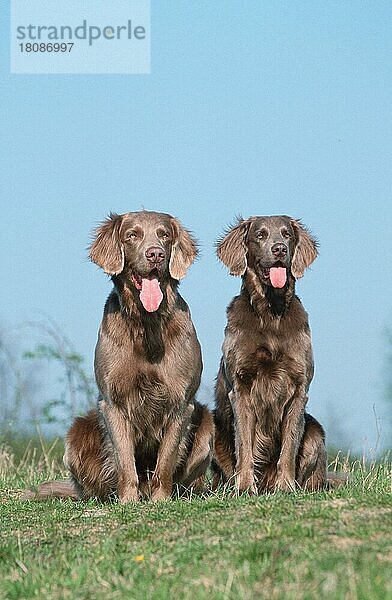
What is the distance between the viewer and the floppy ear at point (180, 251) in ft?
26.5

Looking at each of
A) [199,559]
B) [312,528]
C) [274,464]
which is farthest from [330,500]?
[274,464]

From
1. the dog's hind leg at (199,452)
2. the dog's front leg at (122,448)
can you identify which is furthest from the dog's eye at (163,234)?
the dog's hind leg at (199,452)

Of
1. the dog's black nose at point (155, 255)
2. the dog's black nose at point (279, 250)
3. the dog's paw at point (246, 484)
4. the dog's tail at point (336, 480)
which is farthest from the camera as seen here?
the dog's tail at point (336, 480)

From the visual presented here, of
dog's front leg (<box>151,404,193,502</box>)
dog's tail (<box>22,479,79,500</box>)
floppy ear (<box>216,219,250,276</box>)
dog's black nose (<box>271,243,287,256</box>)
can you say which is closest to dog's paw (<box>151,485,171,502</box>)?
dog's front leg (<box>151,404,193,502</box>)

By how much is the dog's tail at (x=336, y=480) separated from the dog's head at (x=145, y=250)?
7.88ft

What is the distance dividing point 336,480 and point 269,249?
2.31 m

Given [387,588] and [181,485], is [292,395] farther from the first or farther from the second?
[387,588]

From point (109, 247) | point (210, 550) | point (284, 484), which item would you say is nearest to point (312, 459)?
point (284, 484)

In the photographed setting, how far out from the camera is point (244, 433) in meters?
8.21

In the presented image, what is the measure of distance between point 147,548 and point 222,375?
3.59 meters

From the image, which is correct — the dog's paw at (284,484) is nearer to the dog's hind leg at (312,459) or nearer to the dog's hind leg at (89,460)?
the dog's hind leg at (312,459)

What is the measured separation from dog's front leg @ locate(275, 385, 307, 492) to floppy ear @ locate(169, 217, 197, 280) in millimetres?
1325

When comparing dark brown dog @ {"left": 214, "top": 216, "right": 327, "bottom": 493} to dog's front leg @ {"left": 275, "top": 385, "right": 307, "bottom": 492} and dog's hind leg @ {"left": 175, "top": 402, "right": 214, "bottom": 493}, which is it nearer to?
dog's front leg @ {"left": 275, "top": 385, "right": 307, "bottom": 492}

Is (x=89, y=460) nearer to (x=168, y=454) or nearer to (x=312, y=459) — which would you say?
(x=168, y=454)
